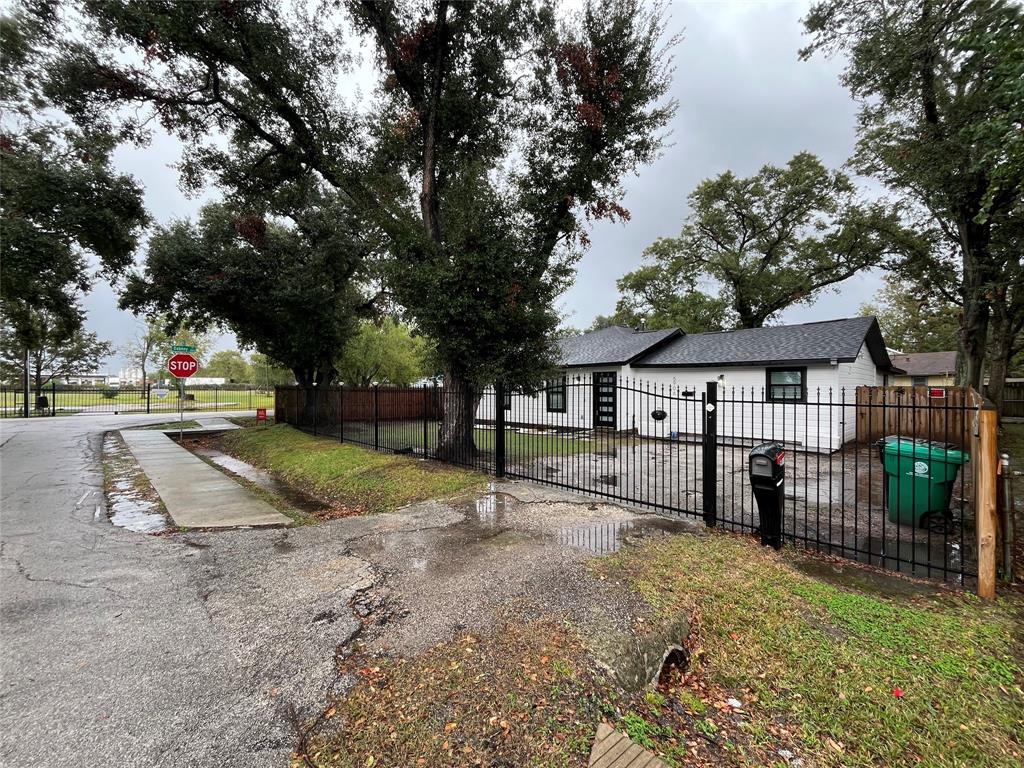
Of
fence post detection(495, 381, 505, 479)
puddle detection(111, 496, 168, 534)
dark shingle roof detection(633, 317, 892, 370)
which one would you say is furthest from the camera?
dark shingle roof detection(633, 317, 892, 370)

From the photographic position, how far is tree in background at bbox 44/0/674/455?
7.68 meters

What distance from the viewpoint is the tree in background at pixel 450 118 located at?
7.68m

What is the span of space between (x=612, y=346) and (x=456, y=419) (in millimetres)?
10267

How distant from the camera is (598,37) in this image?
7.79 m

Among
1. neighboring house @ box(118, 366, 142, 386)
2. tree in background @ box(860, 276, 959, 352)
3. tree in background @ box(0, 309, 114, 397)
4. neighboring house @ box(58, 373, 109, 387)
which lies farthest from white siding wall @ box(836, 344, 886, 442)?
neighboring house @ box(118, 366, 142, 386)

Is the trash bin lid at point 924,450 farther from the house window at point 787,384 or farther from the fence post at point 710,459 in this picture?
the house window at point 787,384

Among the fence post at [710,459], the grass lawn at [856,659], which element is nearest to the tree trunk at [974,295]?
the fence post at [710,459]

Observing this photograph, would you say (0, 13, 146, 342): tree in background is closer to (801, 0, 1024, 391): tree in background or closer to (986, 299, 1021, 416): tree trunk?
(801, 0, 1024, 391): tree in background

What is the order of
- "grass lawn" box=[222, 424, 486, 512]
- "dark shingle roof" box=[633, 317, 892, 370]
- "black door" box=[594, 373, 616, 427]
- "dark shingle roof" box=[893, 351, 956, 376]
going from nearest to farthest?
"grass lawn" box=[222, 424, 486, 512] → "dark shingle roof" box=[633, 317, 892, 370] → "black door" box=[594, 373, 616, 427] → "dark shingle roof" box=[893, 351, 956, 376]

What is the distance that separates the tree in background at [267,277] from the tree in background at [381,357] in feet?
18.6

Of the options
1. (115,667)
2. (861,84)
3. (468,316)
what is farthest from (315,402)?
(861,84)

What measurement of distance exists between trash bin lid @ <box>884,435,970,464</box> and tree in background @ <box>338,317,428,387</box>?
691 inches

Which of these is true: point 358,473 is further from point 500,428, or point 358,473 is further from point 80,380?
point 80,380

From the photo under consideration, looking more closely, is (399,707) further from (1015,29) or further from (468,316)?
(1015,29)
